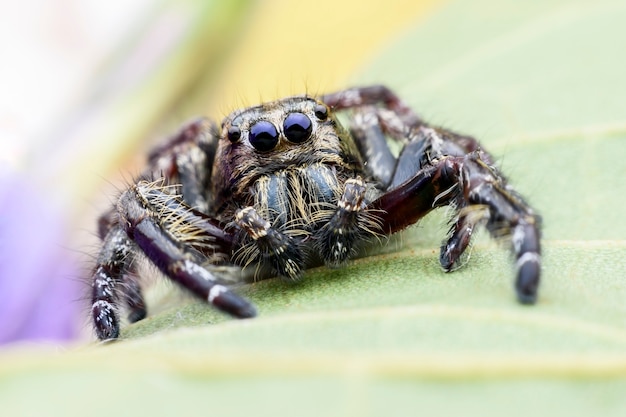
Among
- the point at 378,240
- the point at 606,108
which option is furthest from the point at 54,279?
the point at 606,108

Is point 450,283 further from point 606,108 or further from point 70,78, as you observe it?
point 70,78

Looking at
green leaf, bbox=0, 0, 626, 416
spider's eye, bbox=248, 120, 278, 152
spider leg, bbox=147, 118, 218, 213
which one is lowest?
green leaf, bbox=0, 0, 626, 416

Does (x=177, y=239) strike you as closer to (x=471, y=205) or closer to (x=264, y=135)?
(x=264, y=135)

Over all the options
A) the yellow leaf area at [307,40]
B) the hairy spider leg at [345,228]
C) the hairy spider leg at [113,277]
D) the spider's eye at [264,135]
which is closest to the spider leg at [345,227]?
the hairy spider leg at [345,228]

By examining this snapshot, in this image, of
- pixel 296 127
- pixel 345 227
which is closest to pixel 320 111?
pixel 296 127

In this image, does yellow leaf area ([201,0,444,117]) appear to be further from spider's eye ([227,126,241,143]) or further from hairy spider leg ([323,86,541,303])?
spider's eye ([227,126,241,143])

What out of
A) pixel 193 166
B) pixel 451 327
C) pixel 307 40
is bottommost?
pixel 451 327

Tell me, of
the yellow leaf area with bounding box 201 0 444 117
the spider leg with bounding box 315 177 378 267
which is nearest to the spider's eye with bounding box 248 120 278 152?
→ the spider leg with bounding box 315 177 378 267
